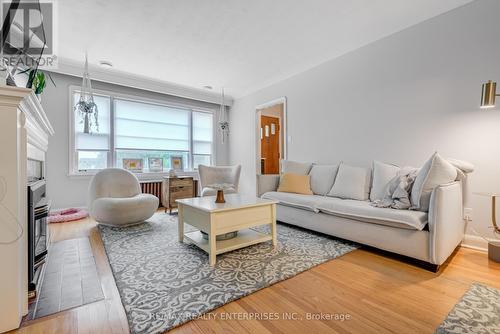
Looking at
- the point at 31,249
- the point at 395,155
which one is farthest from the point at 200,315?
the point at 395,155

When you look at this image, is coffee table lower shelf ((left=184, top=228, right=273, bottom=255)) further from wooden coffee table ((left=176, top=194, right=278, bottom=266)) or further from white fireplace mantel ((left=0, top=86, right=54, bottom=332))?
white fireplace mantel ((left=0, top=86, right=54, bottom=332))

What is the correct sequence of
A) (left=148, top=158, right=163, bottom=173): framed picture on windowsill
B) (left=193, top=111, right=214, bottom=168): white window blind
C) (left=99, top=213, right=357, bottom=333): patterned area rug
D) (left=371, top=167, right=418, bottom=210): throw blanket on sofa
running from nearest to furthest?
(left=99, top=213, right=357, bottom=333): patterned area rug → (left=371, top=167, right=418, bottom=210): throw blanket on sofa → (left=148, top=158, right=163, bottom=173): framed picture on windowsill → (left=193, top=111, right=214, bottom=168): white window blind

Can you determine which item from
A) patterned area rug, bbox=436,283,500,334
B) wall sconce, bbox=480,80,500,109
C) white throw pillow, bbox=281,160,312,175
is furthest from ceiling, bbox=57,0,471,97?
patterned area rug, bbox=436,283,500,334

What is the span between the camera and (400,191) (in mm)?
2180

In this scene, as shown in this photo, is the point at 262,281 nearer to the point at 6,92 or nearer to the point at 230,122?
the point at 6,92

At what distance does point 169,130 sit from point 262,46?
9.49ft

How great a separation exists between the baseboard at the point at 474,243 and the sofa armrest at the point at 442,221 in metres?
0.54

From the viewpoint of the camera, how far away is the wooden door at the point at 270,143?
21.2ft

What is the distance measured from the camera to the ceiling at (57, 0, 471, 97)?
2.36 metres

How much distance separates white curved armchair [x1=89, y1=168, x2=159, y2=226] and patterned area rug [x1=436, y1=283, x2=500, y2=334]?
3.10 m

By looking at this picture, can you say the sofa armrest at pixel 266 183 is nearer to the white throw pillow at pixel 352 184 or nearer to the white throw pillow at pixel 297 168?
the white throw pillow at pixel 297 168

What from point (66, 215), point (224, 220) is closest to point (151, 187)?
point (66, 215)

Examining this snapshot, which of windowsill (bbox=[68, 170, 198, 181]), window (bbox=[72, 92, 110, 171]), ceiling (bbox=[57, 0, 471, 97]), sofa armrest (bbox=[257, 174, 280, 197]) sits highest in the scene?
ceiling (bbox=[57, 0, 471, 97])

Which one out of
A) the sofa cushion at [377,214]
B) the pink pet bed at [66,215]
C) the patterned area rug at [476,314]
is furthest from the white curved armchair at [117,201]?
the patterned area rug at [476,314]
